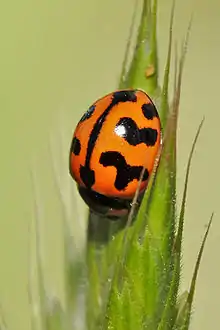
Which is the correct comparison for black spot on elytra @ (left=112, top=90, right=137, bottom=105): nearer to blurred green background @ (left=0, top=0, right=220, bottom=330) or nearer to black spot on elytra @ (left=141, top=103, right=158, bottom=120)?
black spot on elytra @ (left=141, top=103, right=158, bottom=120)

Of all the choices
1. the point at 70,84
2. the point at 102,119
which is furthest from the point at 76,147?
the point at 70,84

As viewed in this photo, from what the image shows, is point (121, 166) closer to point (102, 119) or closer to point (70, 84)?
point (102, 119)

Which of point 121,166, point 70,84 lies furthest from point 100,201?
point 70,84

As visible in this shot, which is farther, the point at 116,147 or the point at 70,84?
the point at 70,84

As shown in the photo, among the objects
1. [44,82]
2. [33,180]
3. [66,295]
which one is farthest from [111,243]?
[44,82]

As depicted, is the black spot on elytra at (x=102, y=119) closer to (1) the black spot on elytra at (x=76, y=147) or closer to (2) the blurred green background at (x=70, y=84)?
(1) the black spot on elytra at (x=76, y=147)

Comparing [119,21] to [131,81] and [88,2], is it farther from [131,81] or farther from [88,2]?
[131,81]

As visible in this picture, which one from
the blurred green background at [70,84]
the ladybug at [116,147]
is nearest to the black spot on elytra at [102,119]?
the ladybug at [116,147]
